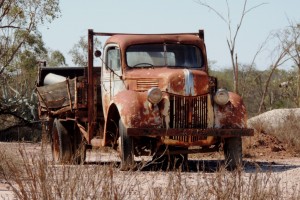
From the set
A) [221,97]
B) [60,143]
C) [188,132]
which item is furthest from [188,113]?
[60,143]

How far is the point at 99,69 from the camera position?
14188 mm

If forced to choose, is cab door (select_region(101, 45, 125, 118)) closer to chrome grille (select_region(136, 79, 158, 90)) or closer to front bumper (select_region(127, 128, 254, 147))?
chrome grille (select_region(136, 79, 158, 90))

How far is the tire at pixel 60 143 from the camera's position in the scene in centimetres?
1469

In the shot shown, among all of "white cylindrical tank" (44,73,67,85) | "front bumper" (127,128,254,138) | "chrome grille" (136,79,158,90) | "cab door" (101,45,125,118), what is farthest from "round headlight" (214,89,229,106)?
"white cylindrical tank" (44,73,67,85)

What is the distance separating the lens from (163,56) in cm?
1335

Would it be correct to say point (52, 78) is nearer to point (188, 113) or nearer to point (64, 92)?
point (64, 92)

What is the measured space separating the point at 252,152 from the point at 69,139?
500 cm

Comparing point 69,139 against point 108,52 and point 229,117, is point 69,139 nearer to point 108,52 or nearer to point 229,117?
point 108,52

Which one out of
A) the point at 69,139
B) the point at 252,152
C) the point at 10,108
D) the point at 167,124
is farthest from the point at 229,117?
the point at 10,108

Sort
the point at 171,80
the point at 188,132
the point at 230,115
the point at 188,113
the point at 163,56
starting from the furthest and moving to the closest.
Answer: the point at 163,56, the point at 230,115, the point at 188,113, the point at 171,80, the point at 188,132

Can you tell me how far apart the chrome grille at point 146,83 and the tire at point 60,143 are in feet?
8.26

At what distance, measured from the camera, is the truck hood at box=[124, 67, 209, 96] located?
1229cm

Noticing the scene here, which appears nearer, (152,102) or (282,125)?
(152,102)

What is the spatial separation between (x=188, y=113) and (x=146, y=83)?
2.88 feet
